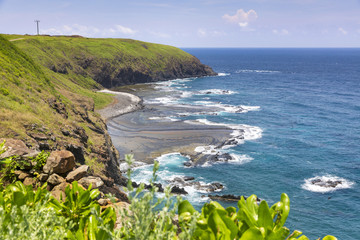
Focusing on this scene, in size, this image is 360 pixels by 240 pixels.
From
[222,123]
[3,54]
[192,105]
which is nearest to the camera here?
[3,54]

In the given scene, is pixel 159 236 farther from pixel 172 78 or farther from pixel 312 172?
pixel 172 78

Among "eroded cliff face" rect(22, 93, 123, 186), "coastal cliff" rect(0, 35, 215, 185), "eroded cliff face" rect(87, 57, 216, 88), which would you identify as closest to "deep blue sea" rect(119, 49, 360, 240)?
"eroded cliff face" rect(22, 93, 123, 186)

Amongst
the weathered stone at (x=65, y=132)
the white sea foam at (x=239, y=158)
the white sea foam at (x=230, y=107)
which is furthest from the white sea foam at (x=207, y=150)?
the weathered stone at (x=65, y=132)

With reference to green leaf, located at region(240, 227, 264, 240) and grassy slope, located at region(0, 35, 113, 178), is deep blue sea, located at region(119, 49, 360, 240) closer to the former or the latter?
grassy slope, located at region(0, 35, 113, 178)

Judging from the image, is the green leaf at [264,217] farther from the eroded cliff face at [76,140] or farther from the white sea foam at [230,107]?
the white sea foam at [230,107]

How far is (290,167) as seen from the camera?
153 feet

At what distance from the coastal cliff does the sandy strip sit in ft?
8.59

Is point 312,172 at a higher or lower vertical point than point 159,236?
lower

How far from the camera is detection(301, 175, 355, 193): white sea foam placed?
132ft

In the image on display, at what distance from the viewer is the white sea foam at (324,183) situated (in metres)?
40.4

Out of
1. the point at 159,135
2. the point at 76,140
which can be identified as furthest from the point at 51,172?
the point at 159,135

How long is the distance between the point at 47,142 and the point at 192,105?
7021 centimetres

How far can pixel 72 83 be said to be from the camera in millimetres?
81312

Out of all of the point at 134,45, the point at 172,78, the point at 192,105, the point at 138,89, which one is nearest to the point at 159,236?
the point at 192,105
